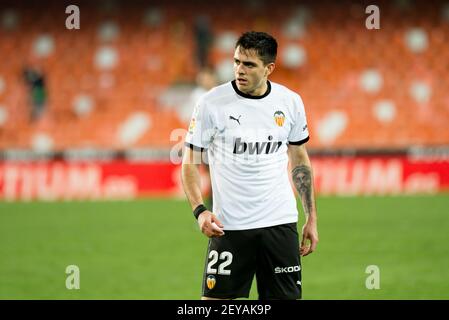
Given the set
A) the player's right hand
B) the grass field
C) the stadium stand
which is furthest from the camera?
the stadium stand

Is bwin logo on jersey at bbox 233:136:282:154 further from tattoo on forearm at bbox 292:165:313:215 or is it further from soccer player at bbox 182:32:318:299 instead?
tattoo on forearm at bbox 292:165:313:215

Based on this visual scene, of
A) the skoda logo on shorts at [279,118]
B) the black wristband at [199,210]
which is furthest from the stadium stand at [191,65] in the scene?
the black wristband at [199,210]

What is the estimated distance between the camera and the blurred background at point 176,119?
13.8 m

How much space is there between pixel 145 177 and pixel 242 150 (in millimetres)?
14786

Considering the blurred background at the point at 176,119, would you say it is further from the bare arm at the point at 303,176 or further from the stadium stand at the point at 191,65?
the bare arm at the point at 303,176

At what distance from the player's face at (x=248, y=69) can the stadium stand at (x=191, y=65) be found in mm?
17469

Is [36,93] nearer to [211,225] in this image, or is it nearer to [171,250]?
[171,250]

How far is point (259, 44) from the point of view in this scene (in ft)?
18.6

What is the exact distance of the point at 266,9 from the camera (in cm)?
2680

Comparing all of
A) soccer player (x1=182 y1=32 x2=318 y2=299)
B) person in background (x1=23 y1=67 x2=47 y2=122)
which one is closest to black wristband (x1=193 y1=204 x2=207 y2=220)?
soccer player (x1=182 y1=32 x2=318 y2=299)

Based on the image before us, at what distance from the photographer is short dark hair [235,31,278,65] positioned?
223 inches

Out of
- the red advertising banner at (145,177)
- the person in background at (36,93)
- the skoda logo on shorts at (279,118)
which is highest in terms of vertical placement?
the person in background at (36,93)

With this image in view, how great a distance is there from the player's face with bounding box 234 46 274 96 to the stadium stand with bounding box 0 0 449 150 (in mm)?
17469

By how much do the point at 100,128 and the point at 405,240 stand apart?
13.6 m
